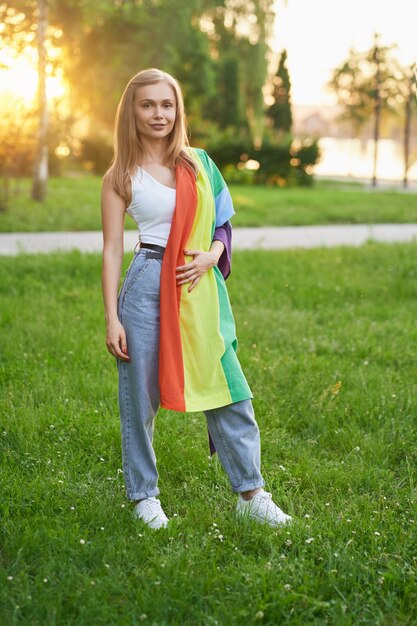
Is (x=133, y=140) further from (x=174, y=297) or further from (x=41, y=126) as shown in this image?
(x=41, y=126)

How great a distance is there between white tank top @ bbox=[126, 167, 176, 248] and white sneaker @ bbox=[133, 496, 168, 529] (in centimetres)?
102

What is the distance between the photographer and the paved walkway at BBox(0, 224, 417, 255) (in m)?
9.32

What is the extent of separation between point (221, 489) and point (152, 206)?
1.30 meters

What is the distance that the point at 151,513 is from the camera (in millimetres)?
3098

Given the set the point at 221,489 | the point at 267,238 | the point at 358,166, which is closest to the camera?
the point at 221,489

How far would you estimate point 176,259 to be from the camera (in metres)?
2.88

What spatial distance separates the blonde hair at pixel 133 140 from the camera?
114 inches

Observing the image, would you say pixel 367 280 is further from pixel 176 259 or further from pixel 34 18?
pixel 34 18

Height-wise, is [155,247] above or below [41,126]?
below

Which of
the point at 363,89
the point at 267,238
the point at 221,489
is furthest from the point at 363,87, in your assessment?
the point at 221,489

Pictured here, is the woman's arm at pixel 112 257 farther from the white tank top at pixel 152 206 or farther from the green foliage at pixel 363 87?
the green foliage at pixel 363 87

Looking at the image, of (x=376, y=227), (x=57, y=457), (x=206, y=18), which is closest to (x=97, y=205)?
(x=376, y=227)

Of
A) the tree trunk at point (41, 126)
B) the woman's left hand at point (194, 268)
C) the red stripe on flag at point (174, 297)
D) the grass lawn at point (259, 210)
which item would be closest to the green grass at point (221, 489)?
the red stripe on flag at point (174, 297)

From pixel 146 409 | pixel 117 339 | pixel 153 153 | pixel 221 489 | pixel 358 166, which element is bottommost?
pixel 358 166
